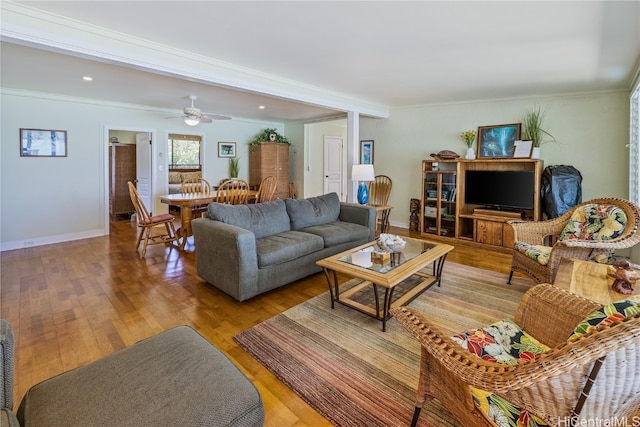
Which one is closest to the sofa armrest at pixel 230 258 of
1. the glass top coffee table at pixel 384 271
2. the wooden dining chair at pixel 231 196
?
the glass top coffee table at pixel 384 271

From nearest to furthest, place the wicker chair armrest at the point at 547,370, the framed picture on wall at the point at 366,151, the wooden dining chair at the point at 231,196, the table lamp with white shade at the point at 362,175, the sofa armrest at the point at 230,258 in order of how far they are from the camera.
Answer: the wicker chair armrest at the point at 547,370 → the sofa armrest at the point at 230,258 → the wooden dining chair at the point at 231,196 → the table lamp with white shade at the point at 362,175 → the framed picture on wall at the point at 366,151

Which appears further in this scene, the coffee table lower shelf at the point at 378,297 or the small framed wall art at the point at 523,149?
the small framed wall art at the point at 523,149

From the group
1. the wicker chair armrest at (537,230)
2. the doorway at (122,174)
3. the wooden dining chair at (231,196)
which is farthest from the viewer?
the doorway at (122,174)

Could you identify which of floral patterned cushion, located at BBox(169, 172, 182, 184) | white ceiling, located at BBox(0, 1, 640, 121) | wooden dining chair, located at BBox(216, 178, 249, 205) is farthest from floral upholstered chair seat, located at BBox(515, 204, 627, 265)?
floral patterned cushion, located at BBox(169, 172, 182, 184)

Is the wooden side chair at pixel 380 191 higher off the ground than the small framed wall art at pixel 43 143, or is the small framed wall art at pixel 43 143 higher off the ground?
the small framed wall art at pixel 43 143

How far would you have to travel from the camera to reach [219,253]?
2.92 metres

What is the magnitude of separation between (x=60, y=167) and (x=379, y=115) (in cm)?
553

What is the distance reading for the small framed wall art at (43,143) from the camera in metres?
4.74

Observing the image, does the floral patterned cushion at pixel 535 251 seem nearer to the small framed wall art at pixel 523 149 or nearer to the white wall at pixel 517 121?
the small framed wall art at pixel 523 149

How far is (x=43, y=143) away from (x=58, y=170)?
0.45m

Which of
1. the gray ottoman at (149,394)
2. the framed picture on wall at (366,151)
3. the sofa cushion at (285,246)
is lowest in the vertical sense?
the gray ottoman at (149,394)

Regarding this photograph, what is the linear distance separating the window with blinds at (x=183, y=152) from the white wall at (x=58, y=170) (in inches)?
78.8

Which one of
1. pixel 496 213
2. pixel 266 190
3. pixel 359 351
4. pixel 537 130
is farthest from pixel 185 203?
pixel 537 130

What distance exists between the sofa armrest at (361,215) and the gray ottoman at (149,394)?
3091 millimetres
